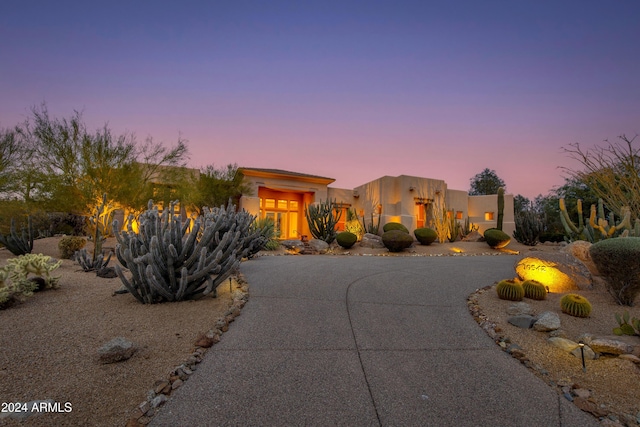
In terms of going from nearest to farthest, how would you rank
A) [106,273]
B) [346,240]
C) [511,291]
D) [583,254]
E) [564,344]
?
1. [564,344]
2. [511,291]
3. [106,273]
4. [583,254]
5. [346,240]

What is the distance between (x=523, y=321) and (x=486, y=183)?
40.5 m

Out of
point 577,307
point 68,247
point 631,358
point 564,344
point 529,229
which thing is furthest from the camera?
point 529,229

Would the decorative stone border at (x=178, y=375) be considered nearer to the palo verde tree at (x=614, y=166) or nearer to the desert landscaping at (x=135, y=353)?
the desert landscaping at (x=135, y=353)

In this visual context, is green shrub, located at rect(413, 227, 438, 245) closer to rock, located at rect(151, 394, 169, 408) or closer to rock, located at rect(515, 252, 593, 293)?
rock, located at rect(515, 252, 593, 293)

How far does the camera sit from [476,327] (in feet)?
14.7

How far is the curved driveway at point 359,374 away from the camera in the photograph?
2.39 m

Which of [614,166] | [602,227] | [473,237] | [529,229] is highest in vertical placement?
[614,166]

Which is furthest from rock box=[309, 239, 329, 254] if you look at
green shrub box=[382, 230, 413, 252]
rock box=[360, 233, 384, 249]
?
green shrub box=[382, 230, 413, 252]

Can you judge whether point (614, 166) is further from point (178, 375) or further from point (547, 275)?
point (178, 375)

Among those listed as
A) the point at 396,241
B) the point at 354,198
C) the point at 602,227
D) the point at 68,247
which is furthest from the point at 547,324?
the point at 354,198

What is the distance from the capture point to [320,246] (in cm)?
1526

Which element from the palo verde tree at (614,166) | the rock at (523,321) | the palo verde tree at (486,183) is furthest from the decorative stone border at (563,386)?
the palo verde tree at (486,183)

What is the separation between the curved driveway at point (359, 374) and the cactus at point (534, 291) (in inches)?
70.6

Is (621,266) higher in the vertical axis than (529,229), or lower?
lower
